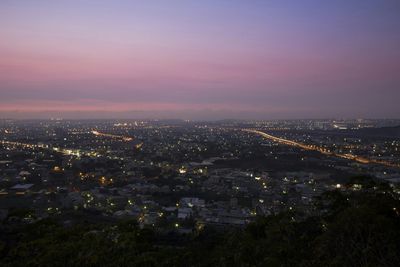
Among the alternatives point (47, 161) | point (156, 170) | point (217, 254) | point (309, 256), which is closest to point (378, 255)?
point (309, 256)

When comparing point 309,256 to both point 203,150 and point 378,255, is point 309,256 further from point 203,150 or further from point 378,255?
point 203,150

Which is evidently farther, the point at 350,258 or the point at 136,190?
the point at 136,190

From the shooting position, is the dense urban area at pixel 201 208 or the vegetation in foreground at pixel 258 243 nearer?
the vegetation in foreground at pixel 258 243

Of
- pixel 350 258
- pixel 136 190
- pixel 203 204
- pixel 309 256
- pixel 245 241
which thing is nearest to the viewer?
pixel 350 258

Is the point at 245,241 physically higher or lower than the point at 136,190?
higher

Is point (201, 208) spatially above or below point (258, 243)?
below

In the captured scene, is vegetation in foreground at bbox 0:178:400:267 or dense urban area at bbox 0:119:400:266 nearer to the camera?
vegetation in foreground at bbox 0:178:400:267

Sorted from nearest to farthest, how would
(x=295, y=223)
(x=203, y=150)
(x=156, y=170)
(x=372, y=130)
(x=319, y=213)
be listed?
(x=295, y=223) < (x=319, y=213) < (x=156, y=170) < (x=203, y=150) < (x=372, y=130)

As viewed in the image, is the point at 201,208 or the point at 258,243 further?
the point at 201,208
